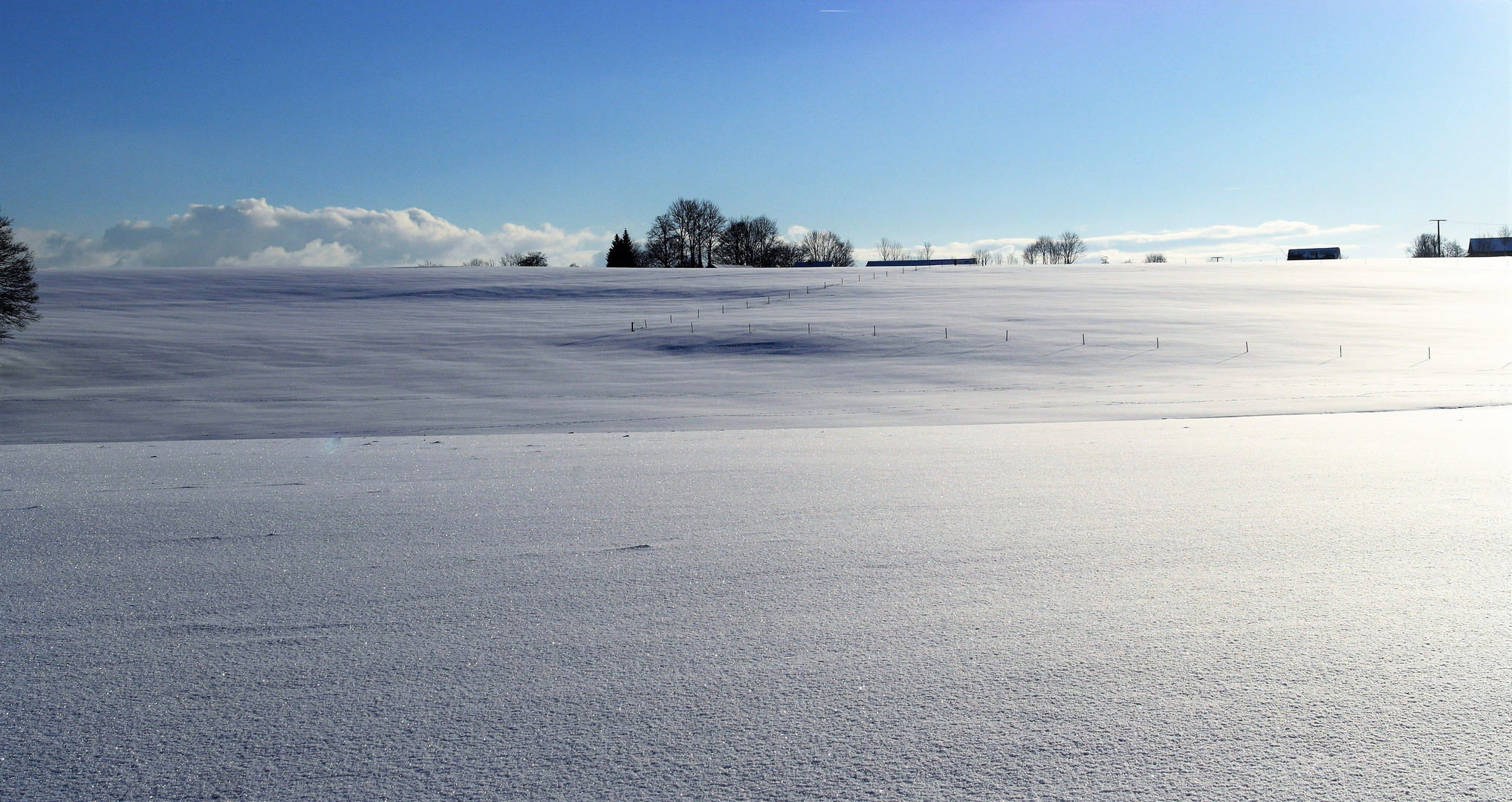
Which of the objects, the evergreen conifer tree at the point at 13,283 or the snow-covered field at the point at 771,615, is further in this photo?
the evergreen conifer tree at the point at 13,283

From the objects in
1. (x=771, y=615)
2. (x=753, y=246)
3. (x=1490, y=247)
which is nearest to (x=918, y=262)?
(x=753, y=246)

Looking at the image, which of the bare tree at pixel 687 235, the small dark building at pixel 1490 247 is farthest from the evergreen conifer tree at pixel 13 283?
the small dark building at pixel 1490 247

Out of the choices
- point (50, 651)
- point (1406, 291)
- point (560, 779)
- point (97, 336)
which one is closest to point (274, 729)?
point (560, 779)

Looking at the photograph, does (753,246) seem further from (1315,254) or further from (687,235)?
(1315,254)

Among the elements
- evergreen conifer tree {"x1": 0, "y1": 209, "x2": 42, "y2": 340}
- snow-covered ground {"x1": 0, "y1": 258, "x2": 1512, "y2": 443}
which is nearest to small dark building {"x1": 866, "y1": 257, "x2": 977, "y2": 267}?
snow-covered ground {"x1": 0, "y1": 258, "x2": 1512, "y2": 443}

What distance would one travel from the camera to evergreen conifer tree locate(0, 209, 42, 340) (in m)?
29.5

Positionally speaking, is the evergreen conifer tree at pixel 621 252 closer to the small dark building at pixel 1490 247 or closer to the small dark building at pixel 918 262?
the small dark building at pixel 918 262

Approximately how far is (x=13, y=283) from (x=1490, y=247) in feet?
454

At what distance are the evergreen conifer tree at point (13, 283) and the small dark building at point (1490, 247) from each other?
134 metres

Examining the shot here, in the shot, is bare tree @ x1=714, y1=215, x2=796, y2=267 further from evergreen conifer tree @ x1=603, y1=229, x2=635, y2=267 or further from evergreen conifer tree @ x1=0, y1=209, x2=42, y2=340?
evergreen conifer tree @ x1=0, y1=209, x2=42, y2=340

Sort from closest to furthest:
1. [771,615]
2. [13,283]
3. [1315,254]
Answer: [771,615] < [13,283] < [1315,254]

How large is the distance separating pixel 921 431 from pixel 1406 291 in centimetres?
5465

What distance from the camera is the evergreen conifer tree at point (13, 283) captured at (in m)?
29.5

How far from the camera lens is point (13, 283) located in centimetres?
2980
